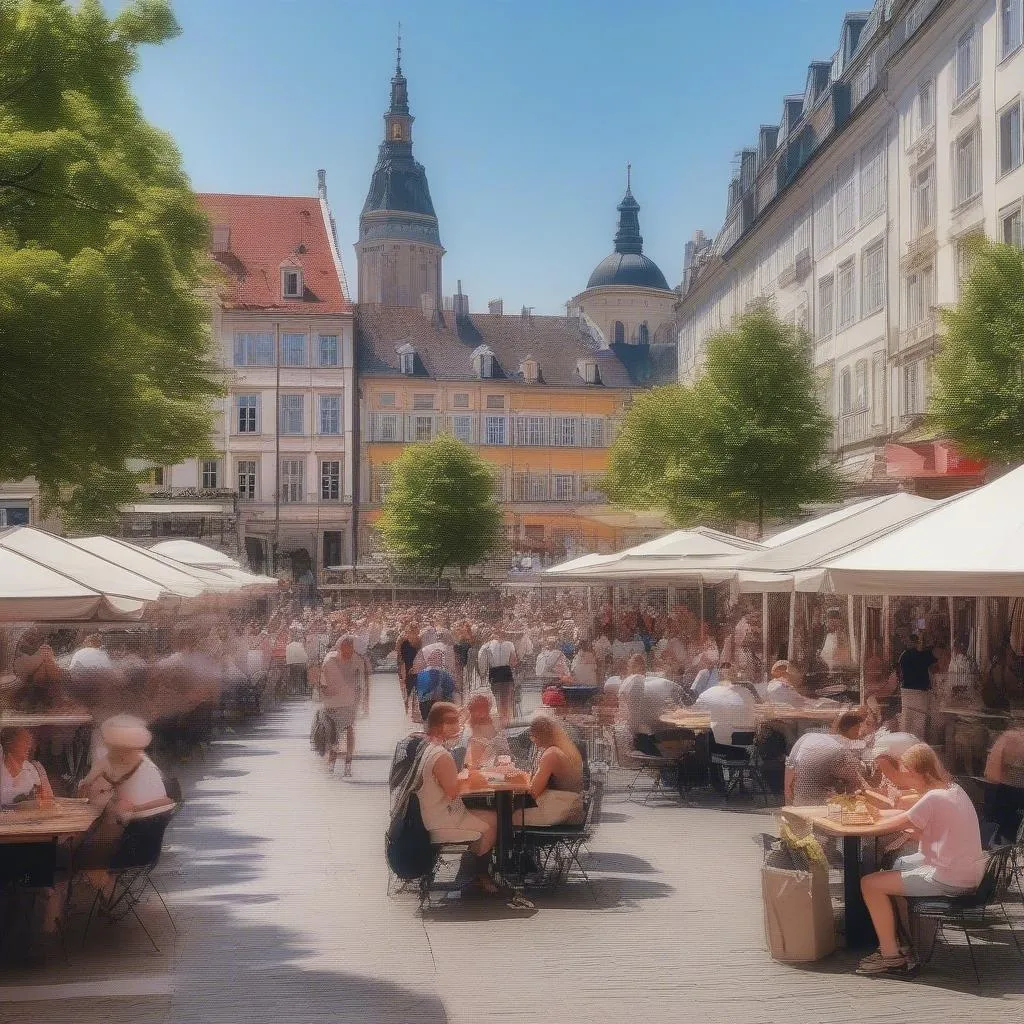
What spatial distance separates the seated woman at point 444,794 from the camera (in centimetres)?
1045

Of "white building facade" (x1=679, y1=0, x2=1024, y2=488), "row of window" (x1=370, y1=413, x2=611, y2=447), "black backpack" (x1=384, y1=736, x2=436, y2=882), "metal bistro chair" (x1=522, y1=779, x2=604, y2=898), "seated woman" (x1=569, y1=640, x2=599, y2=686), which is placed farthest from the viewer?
"row of window" (x1=370, y1=413, x2=611, y2=447)

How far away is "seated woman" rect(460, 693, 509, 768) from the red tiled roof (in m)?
64.9

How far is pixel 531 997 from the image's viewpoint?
8.04 m

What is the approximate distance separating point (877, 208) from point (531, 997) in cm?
3507

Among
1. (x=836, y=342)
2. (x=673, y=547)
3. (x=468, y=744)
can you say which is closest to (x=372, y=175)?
(x=836, y=342)

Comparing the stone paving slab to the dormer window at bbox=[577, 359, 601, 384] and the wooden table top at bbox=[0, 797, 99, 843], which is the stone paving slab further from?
the dormer window at bbox=[577, 359, 601, 384]

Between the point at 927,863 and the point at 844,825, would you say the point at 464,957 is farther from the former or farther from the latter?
the point at 927,863

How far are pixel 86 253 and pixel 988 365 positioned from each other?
17.3m

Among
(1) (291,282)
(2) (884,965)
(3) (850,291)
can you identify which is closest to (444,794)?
(2) (884,965)

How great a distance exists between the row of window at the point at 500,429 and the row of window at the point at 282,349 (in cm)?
456

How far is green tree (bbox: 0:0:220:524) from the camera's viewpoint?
11406 millimetres

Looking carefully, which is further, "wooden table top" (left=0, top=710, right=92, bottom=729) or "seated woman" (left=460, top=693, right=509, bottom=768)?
"wooden table top" (left=0, top=710, right=92, bottom=729)

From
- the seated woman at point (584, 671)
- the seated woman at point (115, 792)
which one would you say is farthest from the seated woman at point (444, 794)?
the seated woman at point (584, 671)

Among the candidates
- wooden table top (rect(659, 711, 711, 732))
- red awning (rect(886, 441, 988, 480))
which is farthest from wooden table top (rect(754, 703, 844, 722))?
red awning (rect(886, 441, 988, 480))
